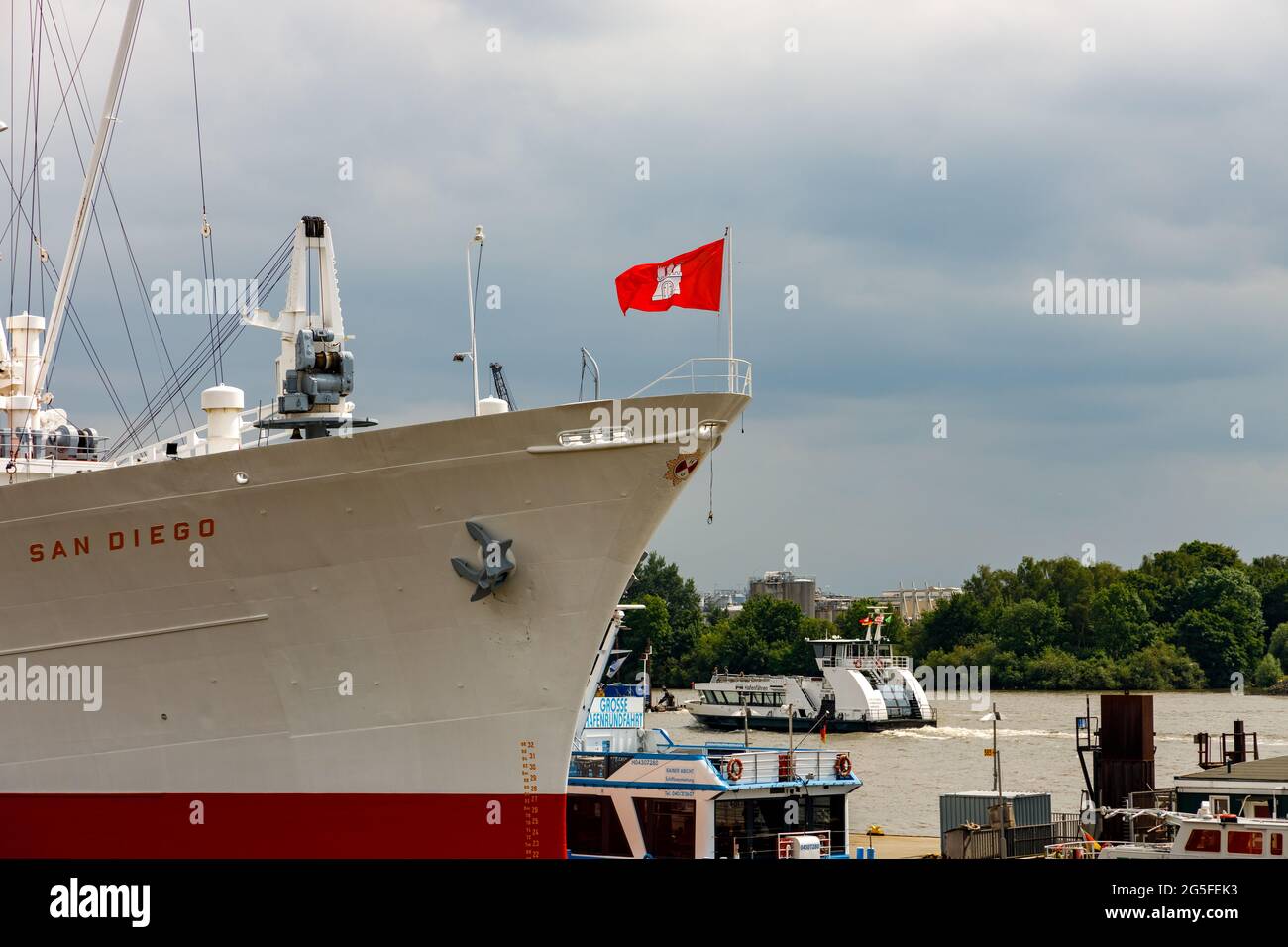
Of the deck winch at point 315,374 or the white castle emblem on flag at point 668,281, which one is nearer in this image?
the white castle emblem on flag at point 668,281

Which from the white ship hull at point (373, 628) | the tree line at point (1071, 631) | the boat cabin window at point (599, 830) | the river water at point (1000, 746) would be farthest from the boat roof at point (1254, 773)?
the tree line at point (1071, 631)

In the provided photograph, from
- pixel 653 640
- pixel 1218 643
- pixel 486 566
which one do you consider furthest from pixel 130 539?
pixel 653 640

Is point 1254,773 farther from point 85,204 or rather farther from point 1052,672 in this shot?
point 1052,672

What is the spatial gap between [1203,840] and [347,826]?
10.6 metres

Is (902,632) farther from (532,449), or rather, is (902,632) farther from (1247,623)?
(532,449)

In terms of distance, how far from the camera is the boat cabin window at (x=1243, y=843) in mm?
18781

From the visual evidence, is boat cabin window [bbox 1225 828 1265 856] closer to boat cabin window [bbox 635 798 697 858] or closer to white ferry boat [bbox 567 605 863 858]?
white ferry boat [bbox 567 605 863 858]

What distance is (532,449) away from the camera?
17312mm

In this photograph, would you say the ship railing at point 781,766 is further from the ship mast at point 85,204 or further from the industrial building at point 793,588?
the industrial building at point 793,588

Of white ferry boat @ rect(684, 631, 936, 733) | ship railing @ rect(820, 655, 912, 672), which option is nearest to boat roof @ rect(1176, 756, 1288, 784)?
white ferry boat @ rect(684, 631, 936, 733)

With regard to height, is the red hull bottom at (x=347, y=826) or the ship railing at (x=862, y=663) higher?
the red hull bottom at (x=347, y=826)

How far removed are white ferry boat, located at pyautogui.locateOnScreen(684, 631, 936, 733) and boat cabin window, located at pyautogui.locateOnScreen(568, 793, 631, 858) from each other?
47.3 metres

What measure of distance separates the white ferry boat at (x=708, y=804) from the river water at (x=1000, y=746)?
11356mm

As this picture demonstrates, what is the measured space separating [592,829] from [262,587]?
6.92 metres
